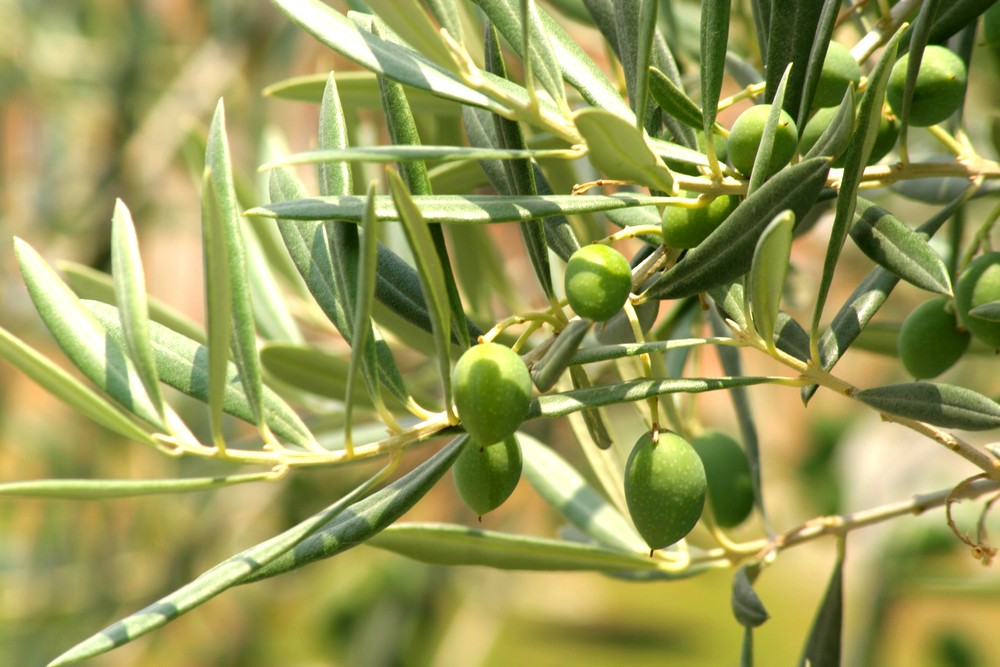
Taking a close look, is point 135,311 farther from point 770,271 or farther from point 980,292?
point 980,292

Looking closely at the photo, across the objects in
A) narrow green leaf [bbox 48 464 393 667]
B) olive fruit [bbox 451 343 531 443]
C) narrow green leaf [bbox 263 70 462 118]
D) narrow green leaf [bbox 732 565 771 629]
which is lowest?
narrow green leaf [bbox 732 565 771 629]

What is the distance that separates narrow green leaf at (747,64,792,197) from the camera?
1.39 feet

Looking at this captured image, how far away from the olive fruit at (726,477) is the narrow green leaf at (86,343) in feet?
1.31

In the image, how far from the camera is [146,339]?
439 millimetres

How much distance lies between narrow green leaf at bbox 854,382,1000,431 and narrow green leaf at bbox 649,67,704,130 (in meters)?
0.15

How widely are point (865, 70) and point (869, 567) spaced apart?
1.17 meters

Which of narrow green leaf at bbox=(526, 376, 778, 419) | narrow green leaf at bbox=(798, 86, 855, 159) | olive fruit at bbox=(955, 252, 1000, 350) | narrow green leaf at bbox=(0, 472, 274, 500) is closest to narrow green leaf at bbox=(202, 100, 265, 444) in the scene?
narrow green leaf at bbox=(0, 472, 274, 500)

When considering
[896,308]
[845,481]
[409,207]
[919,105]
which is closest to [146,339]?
[409,207]

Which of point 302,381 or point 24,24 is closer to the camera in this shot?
point 302,381

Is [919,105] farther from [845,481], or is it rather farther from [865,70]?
[845,481]

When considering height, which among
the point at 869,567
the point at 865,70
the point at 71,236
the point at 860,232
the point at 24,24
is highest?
the point at 24,24

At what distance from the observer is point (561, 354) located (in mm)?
430

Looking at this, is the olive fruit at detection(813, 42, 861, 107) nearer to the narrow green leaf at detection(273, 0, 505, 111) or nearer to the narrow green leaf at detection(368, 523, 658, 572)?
the narrow green leaf at detection(273, 0, 505, 111)

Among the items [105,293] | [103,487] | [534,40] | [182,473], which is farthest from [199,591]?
[182,473]
